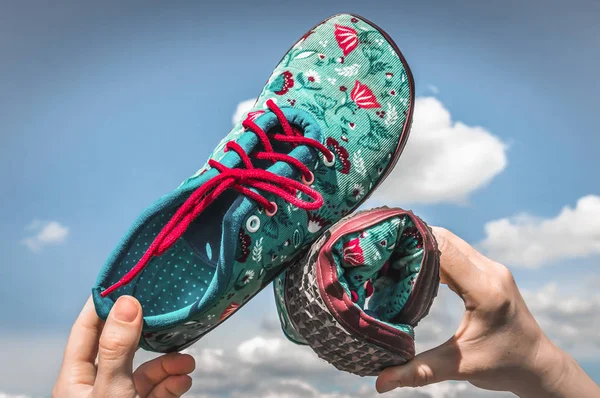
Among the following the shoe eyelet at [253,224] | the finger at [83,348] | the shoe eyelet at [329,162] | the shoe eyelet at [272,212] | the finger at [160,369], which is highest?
the shoe eyelet at [329,162]

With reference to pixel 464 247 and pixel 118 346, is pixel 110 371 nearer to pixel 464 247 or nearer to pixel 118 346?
pixel 118 346

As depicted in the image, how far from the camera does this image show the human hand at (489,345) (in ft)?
4.79

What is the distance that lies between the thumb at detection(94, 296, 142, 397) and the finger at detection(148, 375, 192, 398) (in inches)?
9.5

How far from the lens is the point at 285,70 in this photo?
152 cm

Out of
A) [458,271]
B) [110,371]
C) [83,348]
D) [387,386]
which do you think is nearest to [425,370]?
[387,386]

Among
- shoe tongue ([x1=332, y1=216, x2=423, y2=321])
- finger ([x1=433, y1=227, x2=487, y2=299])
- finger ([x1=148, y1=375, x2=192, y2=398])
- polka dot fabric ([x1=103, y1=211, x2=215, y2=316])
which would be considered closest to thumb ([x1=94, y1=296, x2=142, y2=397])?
polka dot fabric ([x1=103, y1=211, x2=215, y2=316])

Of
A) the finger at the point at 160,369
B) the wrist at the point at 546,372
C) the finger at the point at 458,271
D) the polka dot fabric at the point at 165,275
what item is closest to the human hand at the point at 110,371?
the finger at the point at 160,369

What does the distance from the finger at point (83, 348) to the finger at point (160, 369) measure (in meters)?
0.13

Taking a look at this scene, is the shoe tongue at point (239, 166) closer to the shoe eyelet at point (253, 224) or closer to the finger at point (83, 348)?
the shoe eyelet at point (253, 224)

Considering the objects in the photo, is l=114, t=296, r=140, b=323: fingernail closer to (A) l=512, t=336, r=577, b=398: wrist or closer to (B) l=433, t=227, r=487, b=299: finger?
(B) l=433, t=227, r=487, b=299: finger

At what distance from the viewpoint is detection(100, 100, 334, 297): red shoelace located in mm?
1188

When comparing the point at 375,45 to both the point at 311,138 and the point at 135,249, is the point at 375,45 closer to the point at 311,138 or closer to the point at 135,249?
the point at 311,138

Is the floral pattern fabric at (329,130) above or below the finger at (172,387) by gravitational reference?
above

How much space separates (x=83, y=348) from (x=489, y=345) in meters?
1.03
